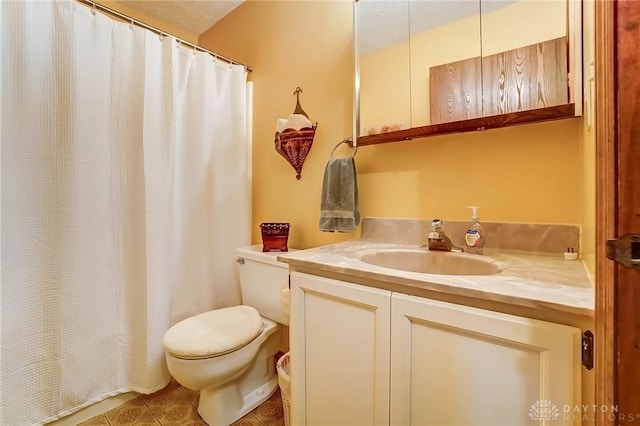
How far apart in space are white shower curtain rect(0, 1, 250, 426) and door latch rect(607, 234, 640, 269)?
5.18 feet

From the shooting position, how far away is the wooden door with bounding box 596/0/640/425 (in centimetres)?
37

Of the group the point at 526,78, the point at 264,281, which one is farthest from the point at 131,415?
the point at 526,78

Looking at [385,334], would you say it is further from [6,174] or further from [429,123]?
[6,174]

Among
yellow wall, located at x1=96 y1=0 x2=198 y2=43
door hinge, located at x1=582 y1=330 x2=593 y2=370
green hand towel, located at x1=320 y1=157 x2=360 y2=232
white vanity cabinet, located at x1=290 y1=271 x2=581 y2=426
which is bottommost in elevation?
white vanity cabinet, located at x1=290 y1=271 x2=581 y2=426

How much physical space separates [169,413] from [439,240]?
4.80 ft

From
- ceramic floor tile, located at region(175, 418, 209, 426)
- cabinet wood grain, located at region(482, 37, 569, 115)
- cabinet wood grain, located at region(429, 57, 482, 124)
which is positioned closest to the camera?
cabinet wood grain, located at region(482, 37, 569, 115)

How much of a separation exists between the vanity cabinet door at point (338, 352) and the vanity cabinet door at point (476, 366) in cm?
4

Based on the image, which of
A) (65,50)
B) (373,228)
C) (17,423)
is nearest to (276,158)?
(373,228)

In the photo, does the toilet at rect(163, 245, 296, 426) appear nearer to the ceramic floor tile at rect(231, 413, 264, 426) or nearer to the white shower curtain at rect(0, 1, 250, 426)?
the ceramic floor tile at rect(231, 413, 264, 426)

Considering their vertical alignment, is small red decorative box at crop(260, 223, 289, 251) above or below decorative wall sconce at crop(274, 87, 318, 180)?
below

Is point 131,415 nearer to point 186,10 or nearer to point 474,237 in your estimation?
point 474,237

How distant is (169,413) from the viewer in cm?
133

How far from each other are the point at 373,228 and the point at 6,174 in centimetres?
148

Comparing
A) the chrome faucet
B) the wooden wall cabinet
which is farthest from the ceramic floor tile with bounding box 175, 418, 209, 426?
the wooden wall cabinet
